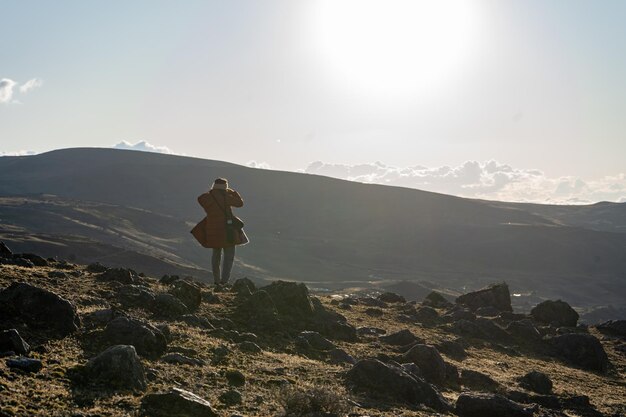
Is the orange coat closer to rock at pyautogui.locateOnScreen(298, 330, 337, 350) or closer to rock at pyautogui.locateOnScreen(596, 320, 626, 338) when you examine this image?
rock at pyautogui.locateOnScreen(298, 330, 337, 350)

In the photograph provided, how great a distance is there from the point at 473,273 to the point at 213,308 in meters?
136

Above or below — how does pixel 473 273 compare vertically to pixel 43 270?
below

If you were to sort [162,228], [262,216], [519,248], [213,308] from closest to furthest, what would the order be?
[213,308]
[162,228]
[519,248]
[262,216]

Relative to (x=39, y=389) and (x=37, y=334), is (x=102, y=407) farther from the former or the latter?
(x=37, y=334)

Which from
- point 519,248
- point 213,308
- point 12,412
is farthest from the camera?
point 519,248

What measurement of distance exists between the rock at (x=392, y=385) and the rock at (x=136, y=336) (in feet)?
8.26

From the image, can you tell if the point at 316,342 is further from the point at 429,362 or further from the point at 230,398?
the point at 230,398

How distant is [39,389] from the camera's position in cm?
497

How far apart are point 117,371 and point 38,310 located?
2051 millimetres

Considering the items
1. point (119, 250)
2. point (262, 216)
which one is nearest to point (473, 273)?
point (262, 216)

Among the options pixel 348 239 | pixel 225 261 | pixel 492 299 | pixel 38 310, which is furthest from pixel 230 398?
pixel 348 239

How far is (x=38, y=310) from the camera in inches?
273

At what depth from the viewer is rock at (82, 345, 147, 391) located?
17.9 ft

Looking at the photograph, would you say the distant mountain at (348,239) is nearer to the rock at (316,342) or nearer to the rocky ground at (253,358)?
the rocky ground at (253,358)
